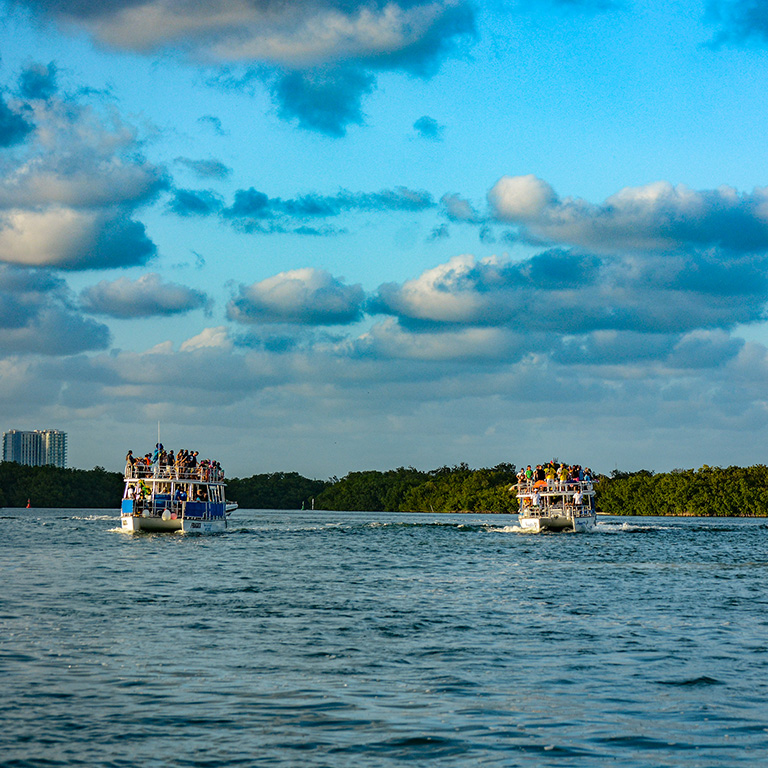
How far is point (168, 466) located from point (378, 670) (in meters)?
Result: 72.6

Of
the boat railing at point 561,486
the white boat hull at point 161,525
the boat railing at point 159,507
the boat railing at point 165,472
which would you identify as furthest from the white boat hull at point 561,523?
the boat railing at point 159,507

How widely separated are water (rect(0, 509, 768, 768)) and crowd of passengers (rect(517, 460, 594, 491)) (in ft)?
171

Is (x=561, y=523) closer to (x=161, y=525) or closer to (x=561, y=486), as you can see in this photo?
(x=561, y=486)

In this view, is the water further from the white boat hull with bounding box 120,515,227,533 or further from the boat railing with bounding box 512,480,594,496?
the boat railing with bounding box 512,480,594,496

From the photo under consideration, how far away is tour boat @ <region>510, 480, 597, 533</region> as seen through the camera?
10300 centimetres

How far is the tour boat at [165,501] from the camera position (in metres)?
91.8

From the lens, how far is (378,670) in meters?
23.3

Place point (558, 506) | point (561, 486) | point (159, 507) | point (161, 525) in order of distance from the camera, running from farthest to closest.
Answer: point (558, 506) < point (561, 486) < point (159, 507) < point (161, 525)

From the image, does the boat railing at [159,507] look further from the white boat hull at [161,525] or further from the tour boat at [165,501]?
the white boat hull at [161,525]

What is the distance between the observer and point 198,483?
93.3 metres

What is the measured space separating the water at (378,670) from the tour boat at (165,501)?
42.3 metres

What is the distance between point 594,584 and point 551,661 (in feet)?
77.3

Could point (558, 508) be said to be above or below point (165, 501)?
below

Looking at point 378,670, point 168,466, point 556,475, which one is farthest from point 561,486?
point 378,670
